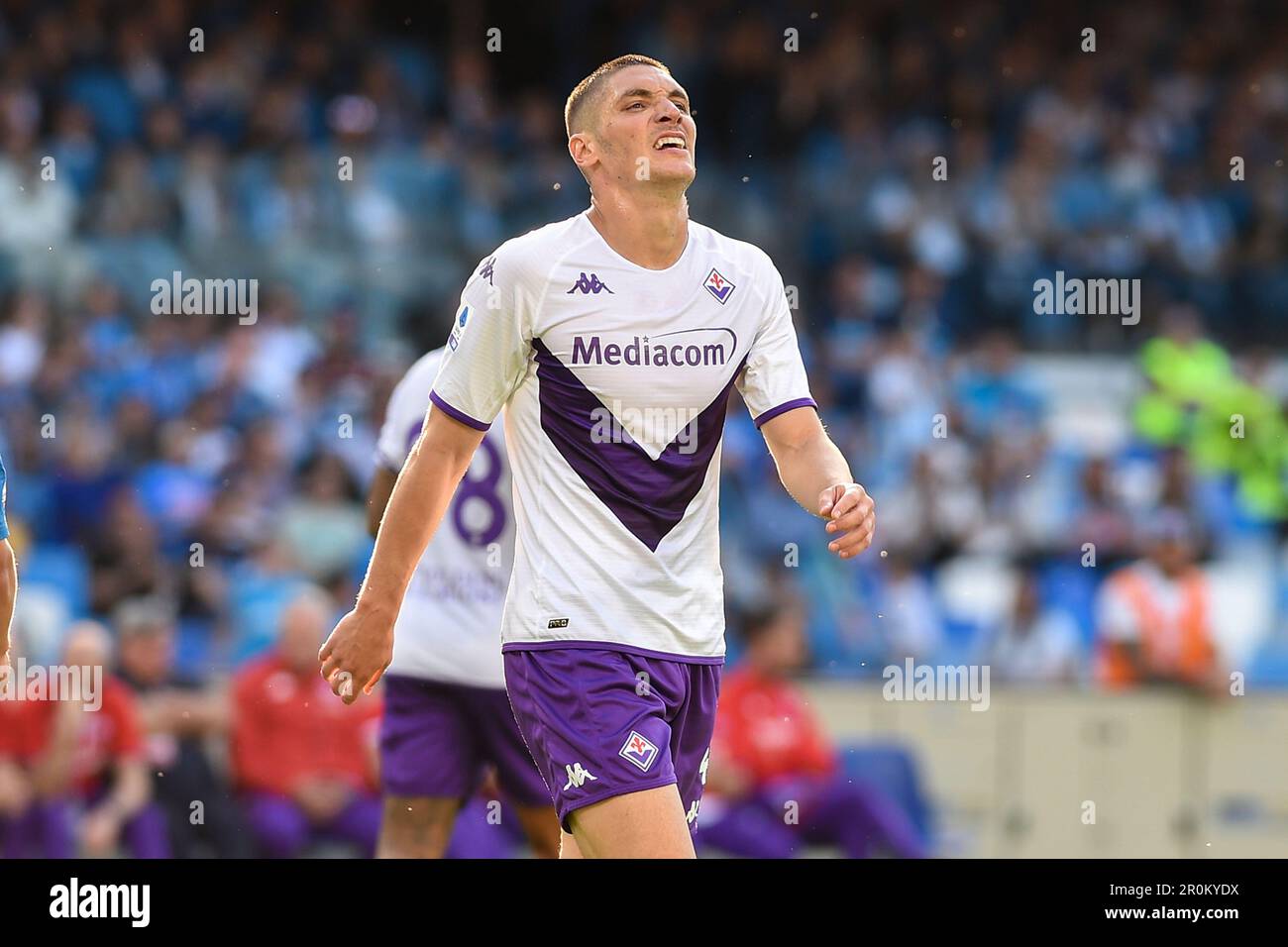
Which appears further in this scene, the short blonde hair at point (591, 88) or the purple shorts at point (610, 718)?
the short blonde hair at point (591, 88)

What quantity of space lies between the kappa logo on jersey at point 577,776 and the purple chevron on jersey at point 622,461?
600 millimetres

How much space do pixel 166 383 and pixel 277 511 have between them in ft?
4.70

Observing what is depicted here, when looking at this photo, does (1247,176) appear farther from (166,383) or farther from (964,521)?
(166,383)

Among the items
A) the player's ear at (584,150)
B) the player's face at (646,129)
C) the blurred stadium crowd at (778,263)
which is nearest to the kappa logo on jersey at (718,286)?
the player's face at (646,129)

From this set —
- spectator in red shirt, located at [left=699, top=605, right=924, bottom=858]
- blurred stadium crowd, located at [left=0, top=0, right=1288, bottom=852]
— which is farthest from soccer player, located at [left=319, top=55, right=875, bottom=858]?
spectator in red shirt, located at [left=699, top=605, right=924, bottom=858]

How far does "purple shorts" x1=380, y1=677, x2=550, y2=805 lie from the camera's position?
635cm

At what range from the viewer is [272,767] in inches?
349

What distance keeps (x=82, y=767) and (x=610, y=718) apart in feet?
15.5

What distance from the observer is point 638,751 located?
4668 millimetres

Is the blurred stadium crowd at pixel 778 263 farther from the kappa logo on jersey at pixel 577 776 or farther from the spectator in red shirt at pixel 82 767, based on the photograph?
the kappa logo on jersey at pixel 577 776

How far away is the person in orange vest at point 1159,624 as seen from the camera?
35.2 feet

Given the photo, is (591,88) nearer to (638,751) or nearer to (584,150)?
(584,150)

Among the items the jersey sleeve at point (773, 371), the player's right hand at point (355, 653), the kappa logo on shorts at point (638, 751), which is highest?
the jersey sleeve at point (773, 371)

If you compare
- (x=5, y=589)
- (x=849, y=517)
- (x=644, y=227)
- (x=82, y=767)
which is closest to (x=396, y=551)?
(x=644, y=227)
